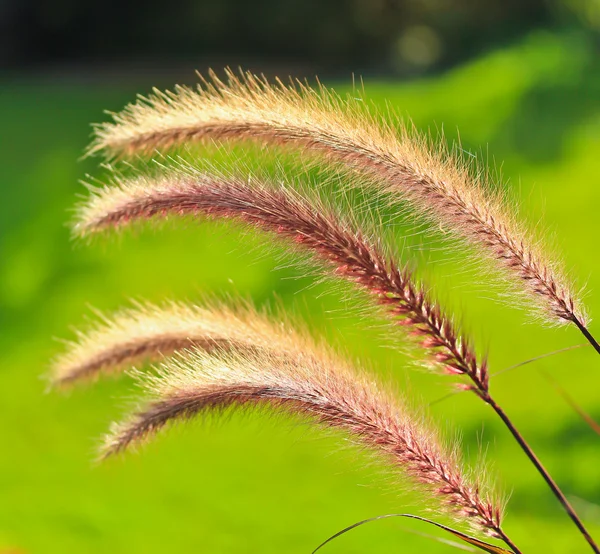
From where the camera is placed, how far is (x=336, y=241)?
2.84ft

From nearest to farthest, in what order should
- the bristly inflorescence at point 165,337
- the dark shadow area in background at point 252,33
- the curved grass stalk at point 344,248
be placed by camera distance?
the curved grass stalk at point 344,248, the bristly inflorescence at point 165,337, the dark shadow area in background at point 252,33

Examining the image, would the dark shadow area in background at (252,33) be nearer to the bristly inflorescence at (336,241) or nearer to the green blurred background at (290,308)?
the green blurred background at (290,308)

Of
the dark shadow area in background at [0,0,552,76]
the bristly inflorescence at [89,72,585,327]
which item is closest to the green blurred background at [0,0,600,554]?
the bristly inflorescence at [89,72,585,327]

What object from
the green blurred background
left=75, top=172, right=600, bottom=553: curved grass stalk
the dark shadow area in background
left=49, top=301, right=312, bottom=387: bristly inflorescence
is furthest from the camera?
the dark shadow area in background

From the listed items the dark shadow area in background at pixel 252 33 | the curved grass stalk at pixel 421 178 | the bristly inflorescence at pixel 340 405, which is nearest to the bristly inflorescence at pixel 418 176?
the curved grass stalk at pixel 421 178

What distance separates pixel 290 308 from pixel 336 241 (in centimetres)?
209

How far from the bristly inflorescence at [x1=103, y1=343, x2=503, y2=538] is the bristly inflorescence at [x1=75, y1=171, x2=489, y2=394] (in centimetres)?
9

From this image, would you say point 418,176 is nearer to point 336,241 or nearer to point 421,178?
point 421,178

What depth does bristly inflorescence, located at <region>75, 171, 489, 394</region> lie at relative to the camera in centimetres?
84

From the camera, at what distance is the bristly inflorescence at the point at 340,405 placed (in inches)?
33.6

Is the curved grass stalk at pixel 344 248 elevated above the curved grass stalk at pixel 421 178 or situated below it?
below

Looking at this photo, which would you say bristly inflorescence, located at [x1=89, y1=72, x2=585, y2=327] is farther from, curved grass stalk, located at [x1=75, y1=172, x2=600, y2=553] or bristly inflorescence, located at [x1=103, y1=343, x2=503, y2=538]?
bristly inflorescence, located at [x1=103, y1=343, x2=503, y2=538]

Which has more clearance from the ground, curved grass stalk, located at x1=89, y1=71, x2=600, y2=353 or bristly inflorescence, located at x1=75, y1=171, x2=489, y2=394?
curved grass stalk, located at x1=89, y1=71, x2=600, y2=353

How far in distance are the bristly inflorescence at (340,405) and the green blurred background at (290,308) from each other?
0.16ft
